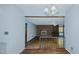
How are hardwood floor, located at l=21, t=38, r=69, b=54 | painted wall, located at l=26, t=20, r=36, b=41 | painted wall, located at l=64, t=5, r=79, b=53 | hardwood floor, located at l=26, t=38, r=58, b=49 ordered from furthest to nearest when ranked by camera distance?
painted wall, located at l=26, t=20, r=36, b=41
hardwood floor, located at l=26, t=38, r=58, b=49
hardwood floor, located at l=21, t=38, r=69, b=54
painted wall, located at l=64, t=5, r=79, b=53

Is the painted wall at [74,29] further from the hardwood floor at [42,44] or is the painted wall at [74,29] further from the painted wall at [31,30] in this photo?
the painted wall at [31,30]

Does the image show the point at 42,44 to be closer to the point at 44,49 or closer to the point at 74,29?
the point at 44,49

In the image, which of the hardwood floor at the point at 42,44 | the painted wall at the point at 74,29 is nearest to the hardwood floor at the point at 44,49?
the hardwood floor at the point at 42,44

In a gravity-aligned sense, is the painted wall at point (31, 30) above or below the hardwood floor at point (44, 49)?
above

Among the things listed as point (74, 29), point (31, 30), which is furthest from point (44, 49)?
point (31, 30)

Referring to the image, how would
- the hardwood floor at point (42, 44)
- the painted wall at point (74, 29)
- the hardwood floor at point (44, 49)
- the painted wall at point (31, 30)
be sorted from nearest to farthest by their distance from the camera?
the painted wall at point (74, 29) < the hardwood floor at point (44, 49) < the hardwood floor at point (42, 44) < the painted wall at point (31, 30)

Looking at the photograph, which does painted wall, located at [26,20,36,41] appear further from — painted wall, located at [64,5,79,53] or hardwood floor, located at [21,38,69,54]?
painted wall, located at [64,5,79,53]

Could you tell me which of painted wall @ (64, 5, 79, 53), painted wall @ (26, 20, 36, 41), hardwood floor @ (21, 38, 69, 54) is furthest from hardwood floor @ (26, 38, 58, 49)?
painted wall @ (64, 5, 79, 53)

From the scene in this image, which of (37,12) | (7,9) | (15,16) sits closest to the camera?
(7,9)
